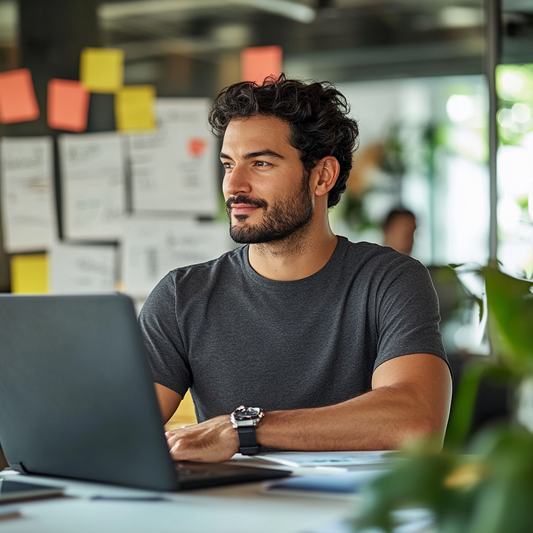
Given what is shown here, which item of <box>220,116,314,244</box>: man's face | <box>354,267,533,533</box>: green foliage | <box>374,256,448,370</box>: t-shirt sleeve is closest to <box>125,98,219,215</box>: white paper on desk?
<box>220,116,314,244</box>: man's face

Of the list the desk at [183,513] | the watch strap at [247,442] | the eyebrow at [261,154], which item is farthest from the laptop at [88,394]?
the eyebrow at [261,154]

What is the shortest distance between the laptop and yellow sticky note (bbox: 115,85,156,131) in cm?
218

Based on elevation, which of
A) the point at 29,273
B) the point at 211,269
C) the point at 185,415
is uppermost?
the point at 211,269

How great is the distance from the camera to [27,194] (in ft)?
9.96

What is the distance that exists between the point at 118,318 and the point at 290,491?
26 centimetres

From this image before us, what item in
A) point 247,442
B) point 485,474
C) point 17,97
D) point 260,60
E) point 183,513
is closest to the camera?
point 485,474

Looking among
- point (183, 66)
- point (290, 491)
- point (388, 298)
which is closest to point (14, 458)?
point (290, 491)

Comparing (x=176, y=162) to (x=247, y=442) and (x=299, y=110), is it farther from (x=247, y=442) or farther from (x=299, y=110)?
(x=247, y=442)

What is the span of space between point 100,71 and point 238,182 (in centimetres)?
166

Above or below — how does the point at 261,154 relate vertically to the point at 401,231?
above

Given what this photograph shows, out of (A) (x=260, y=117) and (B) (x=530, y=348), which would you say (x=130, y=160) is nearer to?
(A) (x=260, y=117)

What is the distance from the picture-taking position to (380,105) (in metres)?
3.15

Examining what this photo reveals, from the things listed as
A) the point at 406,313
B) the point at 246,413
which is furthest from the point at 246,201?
the point at 246,413

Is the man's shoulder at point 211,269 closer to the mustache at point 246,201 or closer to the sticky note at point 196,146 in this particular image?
the mustache at point 246,201
